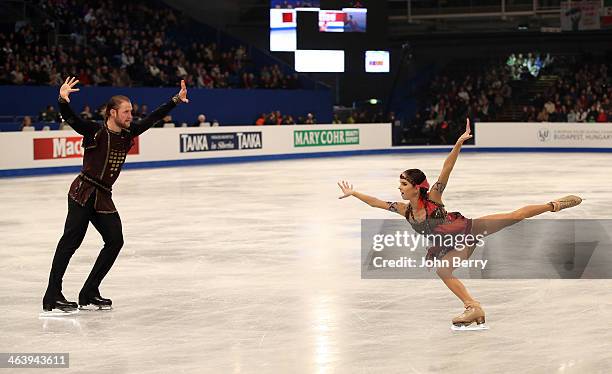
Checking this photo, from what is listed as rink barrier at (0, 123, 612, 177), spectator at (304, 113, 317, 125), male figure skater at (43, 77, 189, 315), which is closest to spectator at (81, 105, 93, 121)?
rink barrier at (0, 123, 612, 177)

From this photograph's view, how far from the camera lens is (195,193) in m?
19.4

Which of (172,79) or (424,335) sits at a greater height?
(172,79)

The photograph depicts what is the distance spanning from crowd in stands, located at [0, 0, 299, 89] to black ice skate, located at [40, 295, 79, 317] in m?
21.4

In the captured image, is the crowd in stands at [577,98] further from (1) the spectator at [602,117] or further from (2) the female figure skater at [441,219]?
(2) the female figure skater at [441,219]

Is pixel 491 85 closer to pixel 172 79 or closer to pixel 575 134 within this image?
pixel 575 134

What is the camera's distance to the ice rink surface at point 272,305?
641cm

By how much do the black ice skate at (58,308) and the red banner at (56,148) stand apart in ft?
57.4

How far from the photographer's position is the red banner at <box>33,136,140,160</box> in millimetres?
24922

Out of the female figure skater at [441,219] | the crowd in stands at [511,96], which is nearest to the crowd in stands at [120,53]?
the crowd in stands at [511,96]

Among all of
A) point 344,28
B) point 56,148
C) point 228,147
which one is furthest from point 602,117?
point 56,148

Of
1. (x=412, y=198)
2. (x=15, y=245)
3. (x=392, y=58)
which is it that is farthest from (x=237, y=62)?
(x=412, y=198)

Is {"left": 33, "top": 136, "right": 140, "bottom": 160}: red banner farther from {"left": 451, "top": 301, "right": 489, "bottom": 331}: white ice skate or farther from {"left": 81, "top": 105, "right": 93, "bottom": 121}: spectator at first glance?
{"left": 451, "top": 301, "right": 489, "bottom": 331}: white ice skate

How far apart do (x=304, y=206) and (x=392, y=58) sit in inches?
1221

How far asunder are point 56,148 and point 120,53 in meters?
8.70
